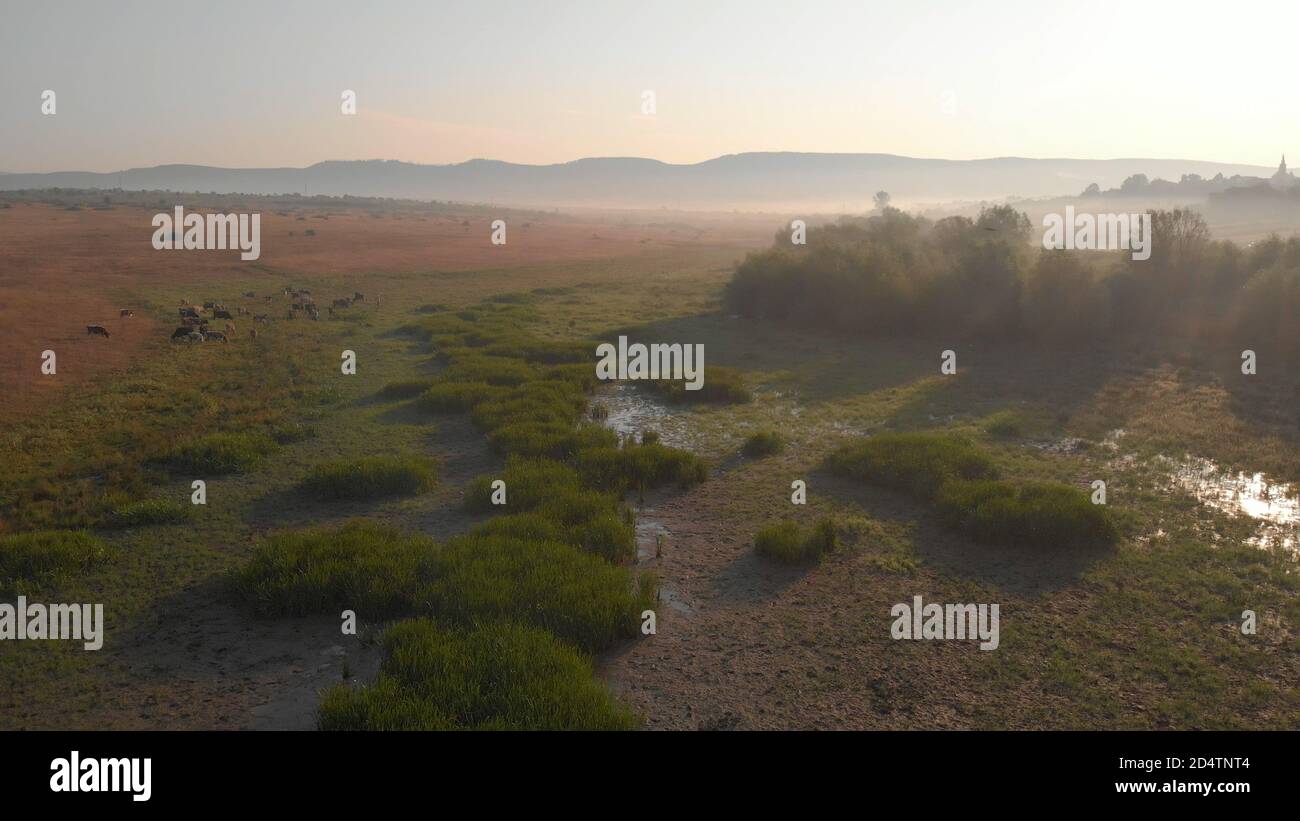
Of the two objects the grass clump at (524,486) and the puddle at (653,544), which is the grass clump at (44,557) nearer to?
the grass clump at (524,486)

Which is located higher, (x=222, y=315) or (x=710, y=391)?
(x=222, y=315)

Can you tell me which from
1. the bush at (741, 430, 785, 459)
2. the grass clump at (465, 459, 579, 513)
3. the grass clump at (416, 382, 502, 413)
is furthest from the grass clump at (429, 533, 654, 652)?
the grass clump at (416, 382, 502, 413)

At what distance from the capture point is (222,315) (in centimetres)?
3291

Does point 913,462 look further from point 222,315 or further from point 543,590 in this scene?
point 222,315

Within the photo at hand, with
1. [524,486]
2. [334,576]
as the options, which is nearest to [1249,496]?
[524,486]

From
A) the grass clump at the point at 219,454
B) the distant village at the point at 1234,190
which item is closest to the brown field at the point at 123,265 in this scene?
the grass clump at the point at 219,454

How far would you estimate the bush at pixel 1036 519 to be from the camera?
11625mm

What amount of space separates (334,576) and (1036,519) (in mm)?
9643

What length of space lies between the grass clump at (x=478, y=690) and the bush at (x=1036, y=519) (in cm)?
687

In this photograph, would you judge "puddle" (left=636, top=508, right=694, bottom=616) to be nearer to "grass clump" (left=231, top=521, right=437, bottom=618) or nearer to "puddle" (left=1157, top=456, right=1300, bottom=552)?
"grass clump" (left=231, top=521, right=437, bottom=618)

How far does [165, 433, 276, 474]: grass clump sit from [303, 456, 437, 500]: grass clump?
1501mm

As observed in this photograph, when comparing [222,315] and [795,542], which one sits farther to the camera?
[222,315]
